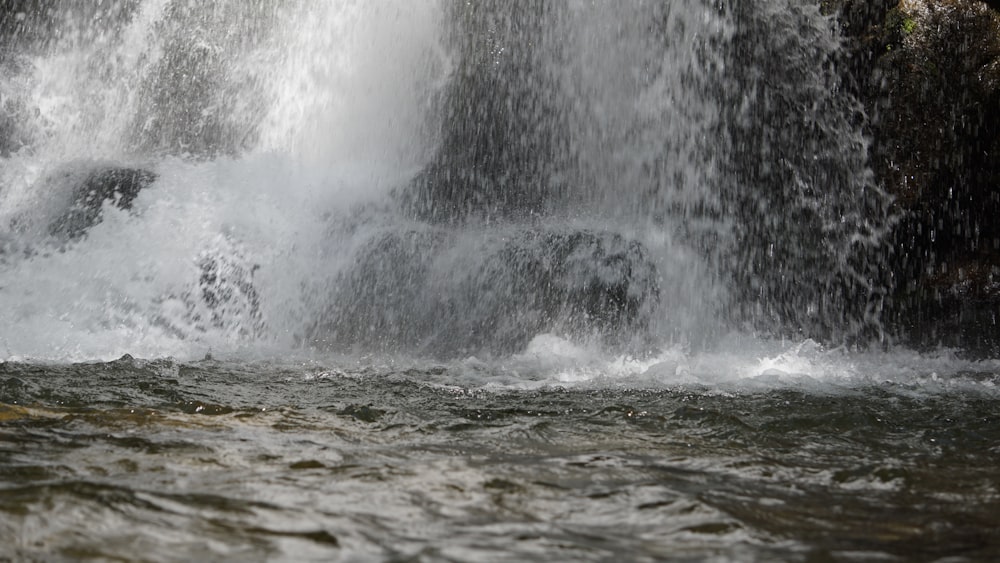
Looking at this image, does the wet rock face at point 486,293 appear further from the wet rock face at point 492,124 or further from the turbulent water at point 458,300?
the wet rock face at point 492,124

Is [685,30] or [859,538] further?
[685,30]

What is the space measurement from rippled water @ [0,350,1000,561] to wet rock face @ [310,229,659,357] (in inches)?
90.1

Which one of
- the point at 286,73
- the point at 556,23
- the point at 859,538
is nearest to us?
the point at 859,538

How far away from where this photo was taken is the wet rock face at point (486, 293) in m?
7.66

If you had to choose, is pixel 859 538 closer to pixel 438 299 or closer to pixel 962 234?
pixel 438 299

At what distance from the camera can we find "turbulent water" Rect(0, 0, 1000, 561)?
8.52 feet

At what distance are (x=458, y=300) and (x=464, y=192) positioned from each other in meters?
1.74

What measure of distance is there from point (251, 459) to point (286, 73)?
295 inches

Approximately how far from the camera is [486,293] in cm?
804

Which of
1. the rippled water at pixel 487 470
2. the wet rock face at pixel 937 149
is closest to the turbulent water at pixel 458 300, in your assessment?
the rippled water at pixel 487 470

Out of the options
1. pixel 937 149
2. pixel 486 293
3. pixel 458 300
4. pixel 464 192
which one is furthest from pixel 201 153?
pixel 937 149

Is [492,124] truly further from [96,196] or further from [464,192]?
[96,196]

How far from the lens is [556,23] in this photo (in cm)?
907

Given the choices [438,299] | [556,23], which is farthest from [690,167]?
[438,299]
